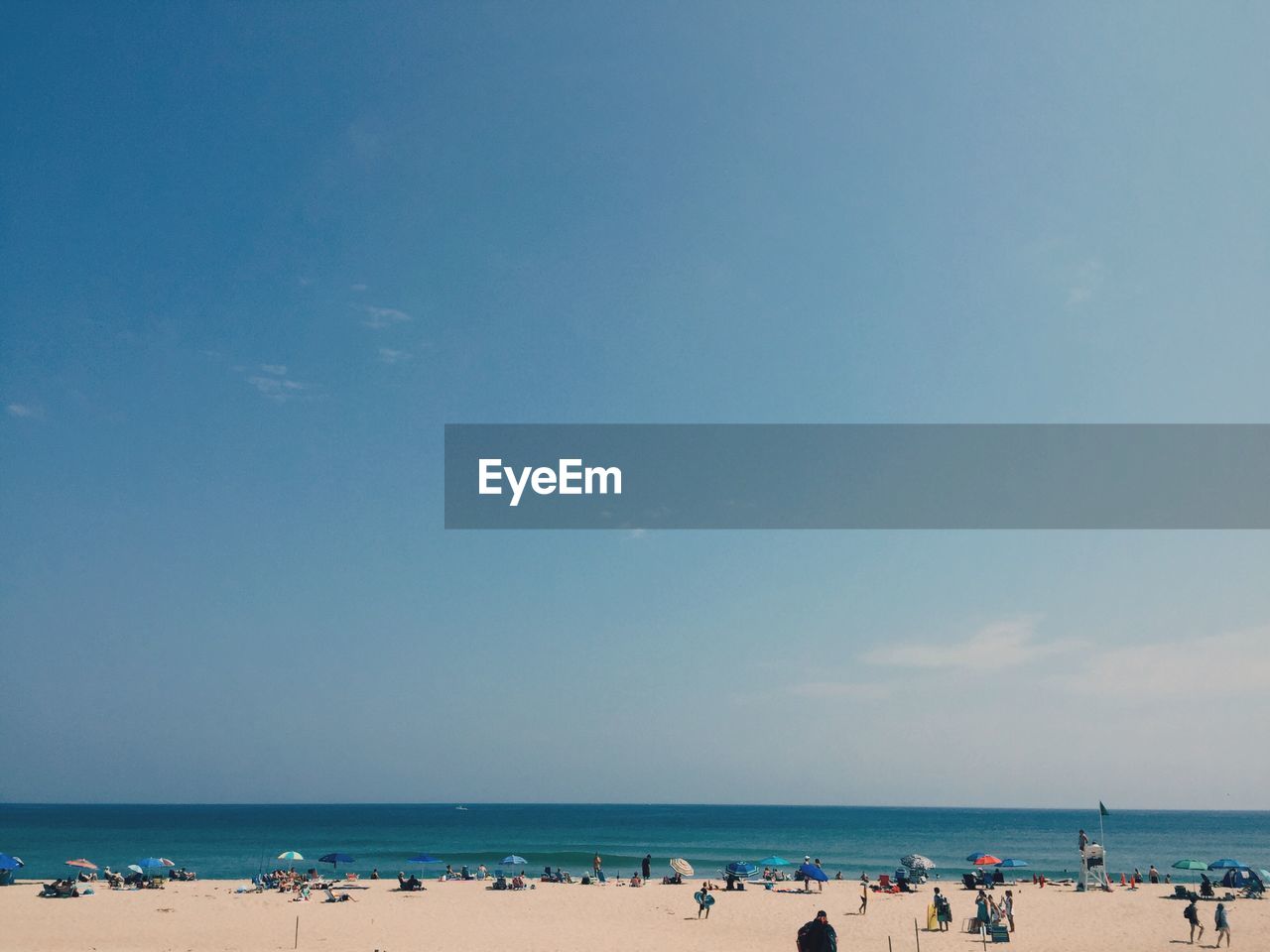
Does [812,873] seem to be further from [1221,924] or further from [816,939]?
[816,939]

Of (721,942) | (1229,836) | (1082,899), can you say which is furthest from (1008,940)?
(1229,836)

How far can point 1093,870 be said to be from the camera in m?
36.1

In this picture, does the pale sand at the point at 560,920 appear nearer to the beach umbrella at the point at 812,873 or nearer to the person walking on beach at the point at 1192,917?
Answer: the person walking on beach at the point at 1192,917

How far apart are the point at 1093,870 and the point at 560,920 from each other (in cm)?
2249

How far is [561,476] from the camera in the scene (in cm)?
2445

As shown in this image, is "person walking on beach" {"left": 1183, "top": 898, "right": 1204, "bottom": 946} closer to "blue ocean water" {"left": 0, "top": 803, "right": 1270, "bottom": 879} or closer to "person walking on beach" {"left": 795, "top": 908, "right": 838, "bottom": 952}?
"person walking on beach" {"left": 795, "top": 908, "right": 838, "bottom": 952}

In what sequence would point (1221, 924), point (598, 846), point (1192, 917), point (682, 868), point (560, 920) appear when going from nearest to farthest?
point (1221, 924)
point (1192, 917)
point (560, 920)
point (682, 868)
point (598, 846)

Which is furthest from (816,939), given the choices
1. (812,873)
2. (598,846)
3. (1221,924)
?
(598,846)

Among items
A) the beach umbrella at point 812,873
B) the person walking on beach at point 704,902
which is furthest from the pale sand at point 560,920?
the beach umbrella at point 812,873

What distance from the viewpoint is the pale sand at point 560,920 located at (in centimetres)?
2394

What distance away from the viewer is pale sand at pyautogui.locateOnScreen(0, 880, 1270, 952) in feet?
78.5

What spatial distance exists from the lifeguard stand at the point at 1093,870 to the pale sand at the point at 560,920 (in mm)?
1290

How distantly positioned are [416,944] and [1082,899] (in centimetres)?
2399

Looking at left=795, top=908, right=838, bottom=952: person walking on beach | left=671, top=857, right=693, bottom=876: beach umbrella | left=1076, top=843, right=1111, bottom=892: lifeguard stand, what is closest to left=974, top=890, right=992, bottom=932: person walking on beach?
left=1076, top=843, right=1111, bottom=892: lifeguard stand
